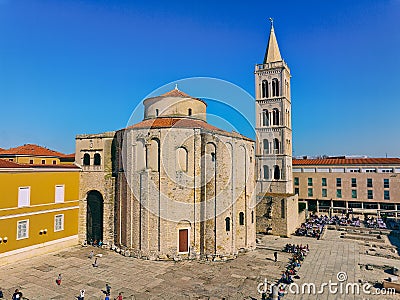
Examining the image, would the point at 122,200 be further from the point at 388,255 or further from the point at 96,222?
the point at 388,255

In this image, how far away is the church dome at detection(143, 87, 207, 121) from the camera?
28.9 m

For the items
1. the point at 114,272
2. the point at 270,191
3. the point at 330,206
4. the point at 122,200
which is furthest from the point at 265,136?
the point at 114,272

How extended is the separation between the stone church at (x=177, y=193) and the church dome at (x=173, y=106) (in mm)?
1929

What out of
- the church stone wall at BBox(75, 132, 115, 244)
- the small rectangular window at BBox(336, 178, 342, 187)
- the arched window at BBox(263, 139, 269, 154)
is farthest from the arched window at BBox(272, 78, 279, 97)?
the church stone wall at BBox(75, 132, 115, 244)

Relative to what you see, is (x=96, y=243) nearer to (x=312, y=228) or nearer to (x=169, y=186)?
(x=169, y=186)

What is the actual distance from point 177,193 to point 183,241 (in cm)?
403

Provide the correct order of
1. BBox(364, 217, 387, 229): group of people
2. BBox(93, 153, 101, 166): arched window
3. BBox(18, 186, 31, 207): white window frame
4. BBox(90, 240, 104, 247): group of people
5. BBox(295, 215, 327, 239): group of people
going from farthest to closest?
BBox(364, 217, 387, 229): group of people → BBox(295, 215, 327, 239): group of people → BBox(93, 153, 101, 166): arched window → BBox(90, 240, 104, 247): group of people → BBox(18, 186, 31, 207): white window frame

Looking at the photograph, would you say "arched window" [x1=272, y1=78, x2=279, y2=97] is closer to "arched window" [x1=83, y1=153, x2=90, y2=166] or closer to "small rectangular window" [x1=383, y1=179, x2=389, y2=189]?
"small rectangular window" [x1=383, y1=179, x2=389, y2=189]

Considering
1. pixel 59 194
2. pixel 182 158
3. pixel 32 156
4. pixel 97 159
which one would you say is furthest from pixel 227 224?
pixel 32 156

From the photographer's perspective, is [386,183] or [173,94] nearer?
[173,94]

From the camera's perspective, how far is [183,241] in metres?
23.9

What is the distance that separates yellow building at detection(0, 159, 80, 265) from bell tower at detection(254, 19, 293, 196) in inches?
976

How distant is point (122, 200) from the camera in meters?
26.0

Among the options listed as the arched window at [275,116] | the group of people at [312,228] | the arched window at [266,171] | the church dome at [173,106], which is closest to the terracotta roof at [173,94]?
the church dome at [173,106]
